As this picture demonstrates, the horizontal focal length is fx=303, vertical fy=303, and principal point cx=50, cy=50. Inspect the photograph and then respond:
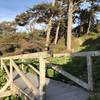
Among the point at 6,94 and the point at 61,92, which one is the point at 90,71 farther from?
the point at 6,94

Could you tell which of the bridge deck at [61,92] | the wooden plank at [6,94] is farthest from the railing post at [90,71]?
the wooden plank at [6,94]

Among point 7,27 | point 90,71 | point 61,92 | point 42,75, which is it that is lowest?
point 61,92

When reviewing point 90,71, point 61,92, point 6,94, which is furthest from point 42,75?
point 6,94

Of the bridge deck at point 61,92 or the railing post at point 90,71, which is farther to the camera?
the bridge deck at point 61,92

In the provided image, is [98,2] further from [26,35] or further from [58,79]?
[58,79]

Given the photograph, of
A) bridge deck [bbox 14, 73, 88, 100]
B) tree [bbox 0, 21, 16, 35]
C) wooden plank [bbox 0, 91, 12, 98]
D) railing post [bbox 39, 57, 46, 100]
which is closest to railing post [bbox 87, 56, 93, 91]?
bridge deck [bbox 14, 73, 88, 100]

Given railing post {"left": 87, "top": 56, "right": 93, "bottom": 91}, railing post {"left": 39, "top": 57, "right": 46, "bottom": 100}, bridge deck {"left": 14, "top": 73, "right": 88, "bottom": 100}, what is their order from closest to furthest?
railing post {"left": 87, "top": 56, "right": 93, "bottom": 91}
bridge deck {"left": 14, "top": 73, "right": 88, "bottom": 100}
railing post {"left": 39, "top": 57, "right": 46, "bottom": 100}

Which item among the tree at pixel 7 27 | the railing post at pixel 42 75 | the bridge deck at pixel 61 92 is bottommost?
the bridge deck at pixel 61 92

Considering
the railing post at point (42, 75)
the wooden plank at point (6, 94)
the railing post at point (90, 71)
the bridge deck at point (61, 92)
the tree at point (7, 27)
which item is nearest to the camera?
the railing post at point (90, 71)

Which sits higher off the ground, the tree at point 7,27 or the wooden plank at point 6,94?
the tree at point 7,27

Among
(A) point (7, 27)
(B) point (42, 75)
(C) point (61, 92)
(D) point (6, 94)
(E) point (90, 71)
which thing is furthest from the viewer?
(A) point (7, 27)

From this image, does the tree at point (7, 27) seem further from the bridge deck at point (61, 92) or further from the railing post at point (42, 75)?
the railing post at point (42, 75)

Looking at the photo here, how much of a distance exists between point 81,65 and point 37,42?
11380 mm

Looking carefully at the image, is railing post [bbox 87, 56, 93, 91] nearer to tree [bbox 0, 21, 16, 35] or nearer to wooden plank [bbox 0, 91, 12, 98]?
wooden plank [bbox 0, 91, 12, 98]
